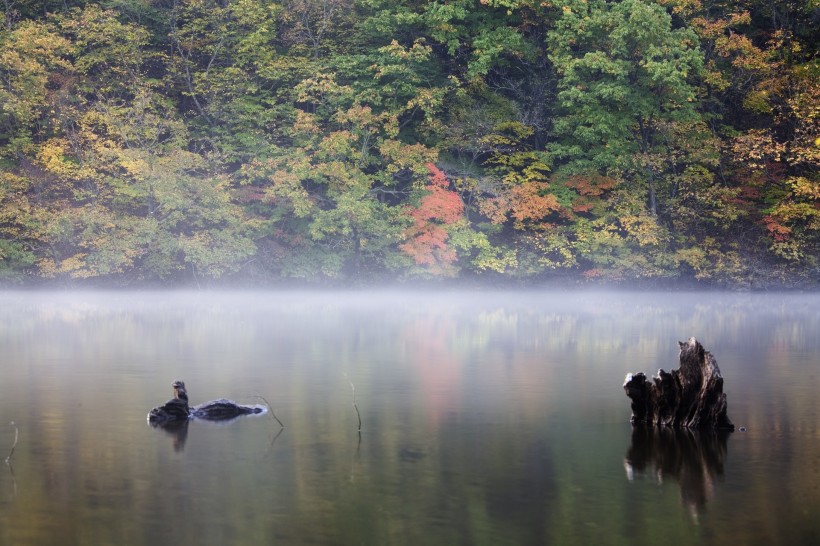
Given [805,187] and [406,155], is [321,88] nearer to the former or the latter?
[406,155]

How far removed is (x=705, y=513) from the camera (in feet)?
31.5

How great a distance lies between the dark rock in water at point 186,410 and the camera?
14.2 metres

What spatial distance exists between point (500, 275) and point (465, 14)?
1005cm

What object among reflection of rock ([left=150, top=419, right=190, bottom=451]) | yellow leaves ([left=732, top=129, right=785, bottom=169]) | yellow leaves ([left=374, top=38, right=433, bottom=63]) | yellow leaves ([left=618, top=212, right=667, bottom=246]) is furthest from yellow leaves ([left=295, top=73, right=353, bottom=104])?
reflection of rock ([left=150, top=419, right=190, bottom=451])

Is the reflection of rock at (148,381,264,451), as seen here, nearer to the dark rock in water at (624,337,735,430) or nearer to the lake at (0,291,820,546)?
the lake at (0,291,820,546)

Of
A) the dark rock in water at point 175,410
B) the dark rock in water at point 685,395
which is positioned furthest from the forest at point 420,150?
the dark rock in water at point 685,395

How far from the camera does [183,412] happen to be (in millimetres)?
14273

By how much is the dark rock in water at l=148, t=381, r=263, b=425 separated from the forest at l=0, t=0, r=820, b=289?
86.6ft

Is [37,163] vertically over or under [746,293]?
over

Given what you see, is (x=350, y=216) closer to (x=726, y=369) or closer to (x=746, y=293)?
(x=746, y=293)

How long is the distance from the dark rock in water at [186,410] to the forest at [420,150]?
26388mm

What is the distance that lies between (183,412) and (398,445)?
317 cm

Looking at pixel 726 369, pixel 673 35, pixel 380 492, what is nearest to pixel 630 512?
pixel 380 492

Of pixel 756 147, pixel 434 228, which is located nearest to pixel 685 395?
pixel 756 147
